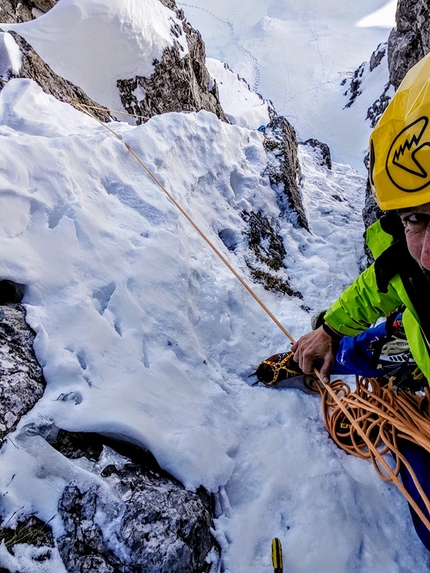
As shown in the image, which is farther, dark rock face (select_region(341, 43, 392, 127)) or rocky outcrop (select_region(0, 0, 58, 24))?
dark rock face (select_region(341, 43, 392, 127))

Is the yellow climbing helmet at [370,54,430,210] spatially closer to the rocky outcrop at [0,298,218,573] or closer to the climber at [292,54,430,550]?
the climber at [292,54,430,550]

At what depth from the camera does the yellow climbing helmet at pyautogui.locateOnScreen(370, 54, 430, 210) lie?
1.11 meters

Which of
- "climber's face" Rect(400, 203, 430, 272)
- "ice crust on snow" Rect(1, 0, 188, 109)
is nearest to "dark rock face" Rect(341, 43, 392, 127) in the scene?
"ice crust on snow" Rect(1, 0, 188, 109)

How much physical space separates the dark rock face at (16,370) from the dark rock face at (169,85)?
9.14 m

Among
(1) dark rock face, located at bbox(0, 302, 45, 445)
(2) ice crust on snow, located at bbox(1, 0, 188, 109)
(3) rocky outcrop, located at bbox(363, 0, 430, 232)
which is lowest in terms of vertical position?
(1) dark rock face, located at bbox(0, 302, 45, 445)

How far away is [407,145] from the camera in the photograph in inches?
45.6

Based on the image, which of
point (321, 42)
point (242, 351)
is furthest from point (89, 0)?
point (321, 42)

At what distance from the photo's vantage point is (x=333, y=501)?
1.84m

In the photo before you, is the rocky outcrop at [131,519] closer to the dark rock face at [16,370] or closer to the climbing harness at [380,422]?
the dark rock face at [16,370]

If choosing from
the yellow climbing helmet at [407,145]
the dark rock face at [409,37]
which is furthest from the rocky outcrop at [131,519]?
the dark rock face at [409,37]

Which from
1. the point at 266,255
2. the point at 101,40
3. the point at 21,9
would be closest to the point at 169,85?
the point at 101,40

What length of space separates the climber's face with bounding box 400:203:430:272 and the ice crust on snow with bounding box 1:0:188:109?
10.1 metres

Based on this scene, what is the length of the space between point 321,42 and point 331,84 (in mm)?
10525

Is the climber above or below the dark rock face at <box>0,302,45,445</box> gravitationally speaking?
above
